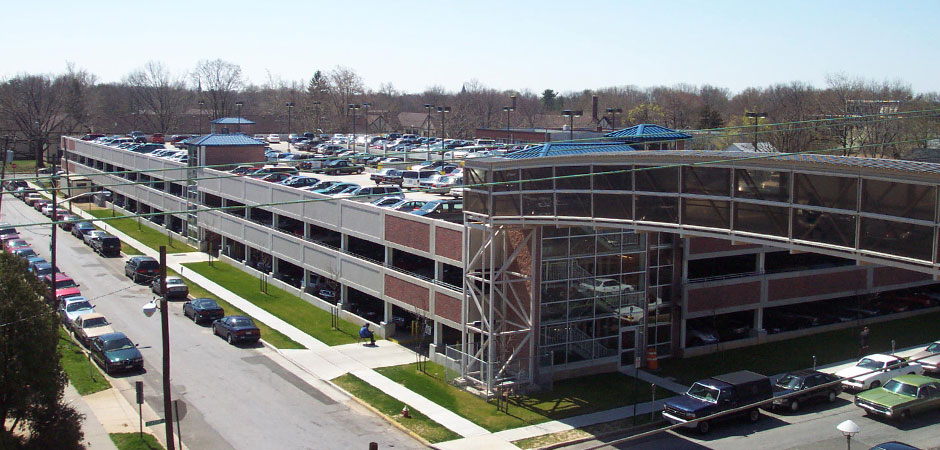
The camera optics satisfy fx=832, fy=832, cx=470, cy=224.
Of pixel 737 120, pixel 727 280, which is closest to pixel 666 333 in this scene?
pixel 727 280

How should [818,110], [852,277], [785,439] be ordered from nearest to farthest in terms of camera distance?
[785,439], [852,277], [818,110]

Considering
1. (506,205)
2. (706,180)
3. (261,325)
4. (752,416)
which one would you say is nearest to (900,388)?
(752,416)

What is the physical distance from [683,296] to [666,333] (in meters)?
1.61

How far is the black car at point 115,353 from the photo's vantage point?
2952cm

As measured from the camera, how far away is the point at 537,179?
25.3 meters

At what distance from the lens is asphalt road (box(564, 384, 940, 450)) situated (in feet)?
76.9

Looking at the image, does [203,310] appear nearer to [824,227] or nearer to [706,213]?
[706,213]

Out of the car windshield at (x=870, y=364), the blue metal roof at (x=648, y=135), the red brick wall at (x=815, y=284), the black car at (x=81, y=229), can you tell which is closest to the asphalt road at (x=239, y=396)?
the car windshield at (x=870, y=364)

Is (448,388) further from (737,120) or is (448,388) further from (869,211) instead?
(737,120)

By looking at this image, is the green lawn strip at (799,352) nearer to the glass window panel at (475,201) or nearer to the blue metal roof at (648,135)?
the glass window panel at (475,201)

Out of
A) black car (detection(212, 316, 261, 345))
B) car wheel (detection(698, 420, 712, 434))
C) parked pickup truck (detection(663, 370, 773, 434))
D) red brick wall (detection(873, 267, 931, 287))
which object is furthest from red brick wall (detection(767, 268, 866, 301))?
black car (detection(212, 316, 261, 345))

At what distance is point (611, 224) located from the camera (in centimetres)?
2402


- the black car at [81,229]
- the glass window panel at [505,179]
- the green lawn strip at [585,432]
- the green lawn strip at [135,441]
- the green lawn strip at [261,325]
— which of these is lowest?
the green lawn strip at [585,432]

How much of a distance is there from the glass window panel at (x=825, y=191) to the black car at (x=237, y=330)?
72.0 ft
